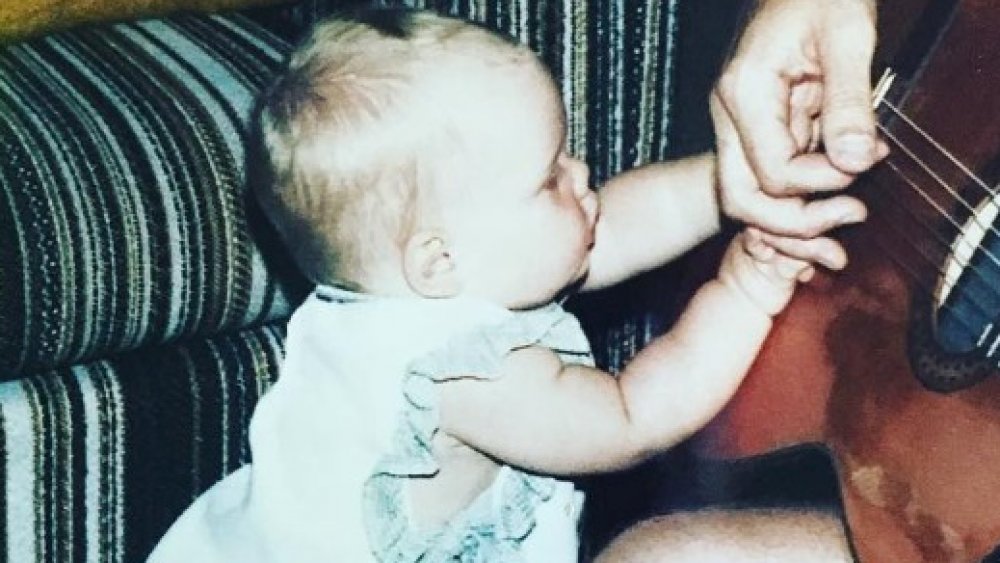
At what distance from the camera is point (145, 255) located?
100cm

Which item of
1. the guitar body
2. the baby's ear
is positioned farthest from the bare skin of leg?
the baby's ear

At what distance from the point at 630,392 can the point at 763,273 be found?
0.12 m

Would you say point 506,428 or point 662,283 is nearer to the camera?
point 506,428

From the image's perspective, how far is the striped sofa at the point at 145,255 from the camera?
98 cm

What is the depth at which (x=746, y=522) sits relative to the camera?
964 millimetres

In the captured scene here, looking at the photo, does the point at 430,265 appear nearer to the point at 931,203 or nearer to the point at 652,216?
the point at 652,216

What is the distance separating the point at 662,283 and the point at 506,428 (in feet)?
1.17

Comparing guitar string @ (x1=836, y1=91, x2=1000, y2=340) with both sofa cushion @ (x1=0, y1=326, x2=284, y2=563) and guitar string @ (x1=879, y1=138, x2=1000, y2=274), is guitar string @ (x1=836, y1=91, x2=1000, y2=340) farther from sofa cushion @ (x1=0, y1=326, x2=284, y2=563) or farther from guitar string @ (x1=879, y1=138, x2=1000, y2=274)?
sofa cushion @ (x1=0, y1=326, x2=284, y2=563)

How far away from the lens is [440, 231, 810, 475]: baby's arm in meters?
0.86

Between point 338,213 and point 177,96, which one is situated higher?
point 338,213

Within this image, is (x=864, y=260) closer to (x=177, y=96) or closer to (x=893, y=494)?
(x=893, y=494)

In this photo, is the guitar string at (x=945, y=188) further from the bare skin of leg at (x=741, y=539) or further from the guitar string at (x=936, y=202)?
the bare skin of leg at (x=741, y=539)

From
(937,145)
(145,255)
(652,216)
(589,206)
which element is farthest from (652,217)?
(145,255)

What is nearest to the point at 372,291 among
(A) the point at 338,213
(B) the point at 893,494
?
(A) the point at 338,213
